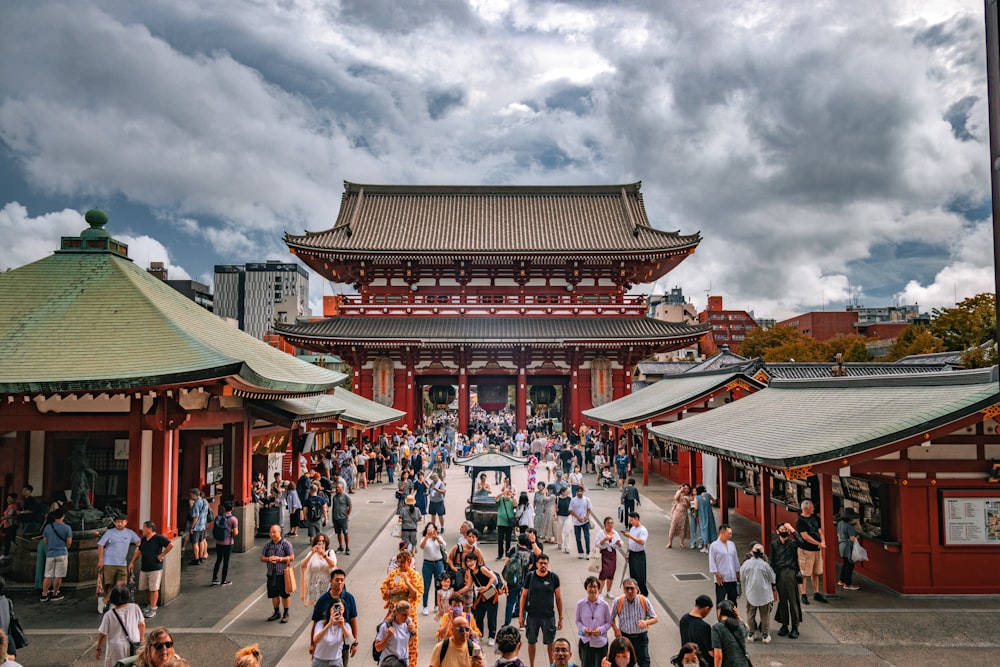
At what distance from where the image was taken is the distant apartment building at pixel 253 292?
115 m

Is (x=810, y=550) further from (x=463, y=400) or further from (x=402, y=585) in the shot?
(x=463, y=400)

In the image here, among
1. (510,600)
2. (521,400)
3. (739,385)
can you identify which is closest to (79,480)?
(510,600)

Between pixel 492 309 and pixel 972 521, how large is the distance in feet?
99.1

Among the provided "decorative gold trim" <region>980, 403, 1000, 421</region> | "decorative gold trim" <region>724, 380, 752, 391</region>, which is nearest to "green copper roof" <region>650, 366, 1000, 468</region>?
"decorative gold trim" <region>980, 403, 1000, 421</region>

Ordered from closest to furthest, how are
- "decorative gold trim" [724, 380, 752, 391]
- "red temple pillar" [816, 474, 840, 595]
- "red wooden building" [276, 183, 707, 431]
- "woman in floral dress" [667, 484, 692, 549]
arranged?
"red temple pillar" [816, 474, 840, 595]
"woman in floral dress" [667, 484, 692, 549]
"decorative gold trim" [724, 380, 752, 391]
"red wooden building" [276, 183, 707, 431]

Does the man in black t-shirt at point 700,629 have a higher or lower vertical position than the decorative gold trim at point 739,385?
lower

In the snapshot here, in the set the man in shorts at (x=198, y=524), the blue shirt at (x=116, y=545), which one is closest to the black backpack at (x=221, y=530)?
the man in shorts at (x=198, y=524)

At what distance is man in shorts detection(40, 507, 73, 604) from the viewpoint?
36.1 feet

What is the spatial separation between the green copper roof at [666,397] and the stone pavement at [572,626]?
7.96 metres

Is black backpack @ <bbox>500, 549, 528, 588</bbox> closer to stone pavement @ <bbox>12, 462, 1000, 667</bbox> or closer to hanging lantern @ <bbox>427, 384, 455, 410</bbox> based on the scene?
stone pavement @ <bbox>12, 462, 1000, 667</bbox>

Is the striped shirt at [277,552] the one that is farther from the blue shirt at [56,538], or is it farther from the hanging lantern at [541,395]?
the hanging lantern at [541,395]

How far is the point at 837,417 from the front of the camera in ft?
41.2

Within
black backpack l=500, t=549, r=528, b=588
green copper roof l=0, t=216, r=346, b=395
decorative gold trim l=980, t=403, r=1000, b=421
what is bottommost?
black backpack l=500, t=549, r=528, b=588

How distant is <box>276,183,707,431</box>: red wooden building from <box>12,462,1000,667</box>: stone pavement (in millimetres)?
23837
